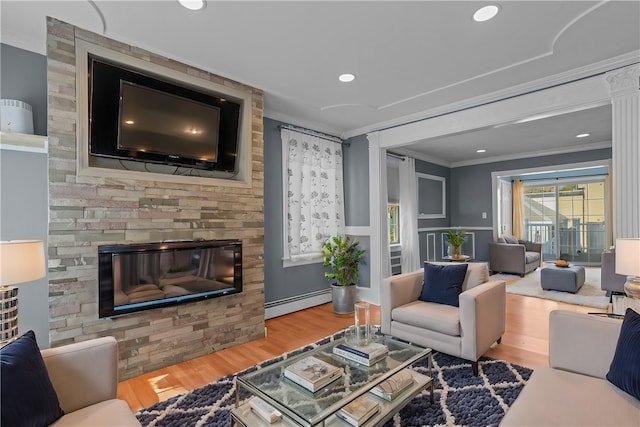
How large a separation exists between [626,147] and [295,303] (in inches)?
147

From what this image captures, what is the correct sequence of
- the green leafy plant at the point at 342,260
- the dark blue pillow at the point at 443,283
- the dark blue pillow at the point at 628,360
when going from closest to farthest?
the dark blue pillow at the point at 628,360 → the dark blue pillow at the point at 443,283 → the green leafy plant at the point at 342,260

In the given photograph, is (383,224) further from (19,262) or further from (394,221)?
(19,262)

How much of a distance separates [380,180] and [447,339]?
2.42 m

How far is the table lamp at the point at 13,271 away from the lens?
5.05 feet

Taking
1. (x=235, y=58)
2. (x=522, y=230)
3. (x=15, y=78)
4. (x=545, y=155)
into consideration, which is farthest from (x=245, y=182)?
(x=522, y=230)

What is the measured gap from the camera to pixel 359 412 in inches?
63.9

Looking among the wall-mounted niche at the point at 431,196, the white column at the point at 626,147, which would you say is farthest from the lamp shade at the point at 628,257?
the wall-mounted niche at the point at 431,196

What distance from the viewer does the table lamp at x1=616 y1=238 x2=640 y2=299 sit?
1996mm

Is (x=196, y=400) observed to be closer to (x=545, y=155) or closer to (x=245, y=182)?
(x=245, y=182)

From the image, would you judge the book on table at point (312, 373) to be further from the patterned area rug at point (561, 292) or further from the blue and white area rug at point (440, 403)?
the patterned area rug at point (561, 292)

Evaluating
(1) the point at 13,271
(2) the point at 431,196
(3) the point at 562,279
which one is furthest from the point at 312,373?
(2) the point at 431,196

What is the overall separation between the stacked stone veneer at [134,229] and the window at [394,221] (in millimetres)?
3088

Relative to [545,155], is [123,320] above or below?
below

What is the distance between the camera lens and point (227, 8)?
2064 mm
